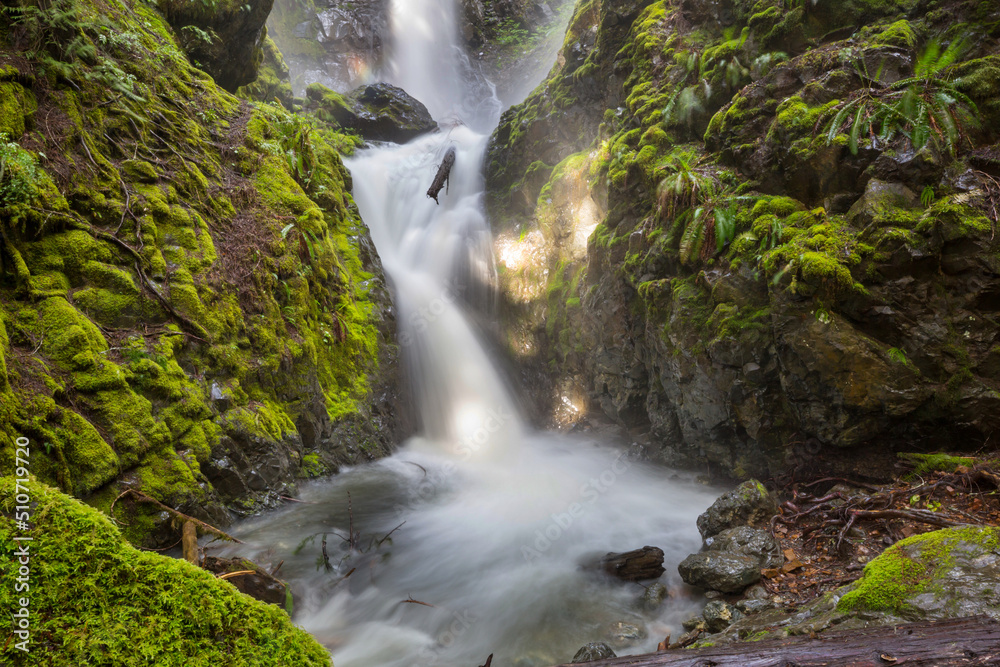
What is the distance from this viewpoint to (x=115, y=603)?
1.32m

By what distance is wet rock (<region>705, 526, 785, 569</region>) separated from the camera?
4.25 metres

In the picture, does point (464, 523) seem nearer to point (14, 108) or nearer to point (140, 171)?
point (140, 171)

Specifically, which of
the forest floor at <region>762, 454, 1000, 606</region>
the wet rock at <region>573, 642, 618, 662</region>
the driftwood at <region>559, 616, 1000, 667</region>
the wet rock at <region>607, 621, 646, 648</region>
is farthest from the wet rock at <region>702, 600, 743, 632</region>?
the driftwood at <region>559, 616, 1000, 667</region>

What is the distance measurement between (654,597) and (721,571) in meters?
0.75

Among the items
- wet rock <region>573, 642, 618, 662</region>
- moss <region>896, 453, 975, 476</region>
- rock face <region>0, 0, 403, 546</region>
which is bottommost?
wet rock <region>573, 642, 618, 662</region>

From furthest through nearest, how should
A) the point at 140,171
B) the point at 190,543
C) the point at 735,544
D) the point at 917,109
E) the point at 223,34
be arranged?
the point at 223,34
the point at 140,171
the point at 917,109
the point at 735,544
the point at 190,543

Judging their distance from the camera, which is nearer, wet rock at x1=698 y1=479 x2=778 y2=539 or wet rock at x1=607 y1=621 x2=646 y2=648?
wet rock at x1=607 y1=621 x2=646 y2=648

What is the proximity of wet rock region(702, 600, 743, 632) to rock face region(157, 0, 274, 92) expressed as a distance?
11824mm

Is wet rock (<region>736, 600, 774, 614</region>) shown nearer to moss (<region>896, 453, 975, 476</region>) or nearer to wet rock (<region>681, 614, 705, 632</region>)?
wet rock (<region>681, 614, 705, 632</region>)

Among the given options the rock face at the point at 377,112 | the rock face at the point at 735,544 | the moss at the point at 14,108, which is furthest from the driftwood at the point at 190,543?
the rock face at the point at 377,112

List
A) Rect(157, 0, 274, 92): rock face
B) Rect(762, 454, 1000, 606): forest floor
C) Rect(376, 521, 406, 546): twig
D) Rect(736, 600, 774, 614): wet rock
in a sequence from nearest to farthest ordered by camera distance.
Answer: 1. Rect(736, 600, 774, 614): wet rock
2. Rect(762, 454, 1000, 606): forest floor
3. Rect(376, 521, 406, 546): twig
4. Rect(157, 0, 274, 92): rock face

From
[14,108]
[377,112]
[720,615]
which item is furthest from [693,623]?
[377,112]

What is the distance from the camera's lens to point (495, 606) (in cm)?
471

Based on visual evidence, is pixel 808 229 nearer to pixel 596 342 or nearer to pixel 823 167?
pixel 823 167
